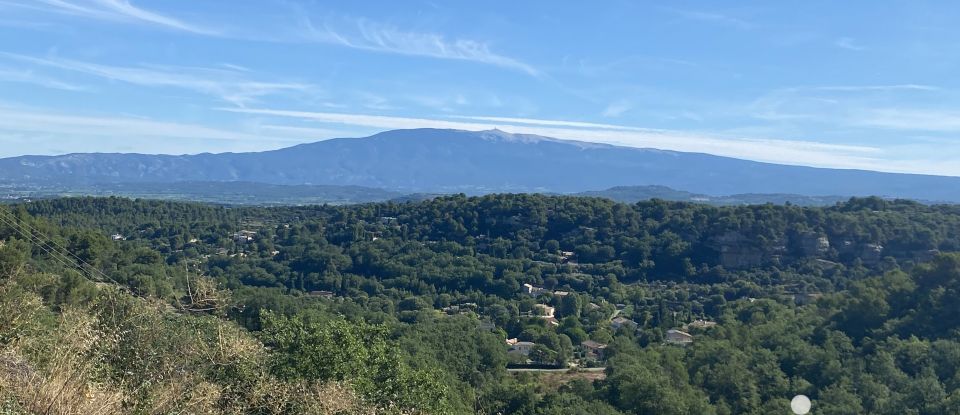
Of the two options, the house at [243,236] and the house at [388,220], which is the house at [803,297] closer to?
the house at [388,220]

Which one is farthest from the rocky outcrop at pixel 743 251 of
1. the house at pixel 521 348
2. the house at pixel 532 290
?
the house at pixel 521 348

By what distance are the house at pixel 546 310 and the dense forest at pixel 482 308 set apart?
0.12 m

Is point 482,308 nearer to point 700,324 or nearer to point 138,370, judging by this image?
point 700,324

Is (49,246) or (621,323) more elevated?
(49,246)

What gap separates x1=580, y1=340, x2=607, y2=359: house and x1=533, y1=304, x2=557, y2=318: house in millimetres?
4473

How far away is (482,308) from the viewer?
104 ft

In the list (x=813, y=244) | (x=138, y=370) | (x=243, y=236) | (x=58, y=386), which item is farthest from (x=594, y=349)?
(x=243, y=236)

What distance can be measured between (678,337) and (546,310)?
252 inches

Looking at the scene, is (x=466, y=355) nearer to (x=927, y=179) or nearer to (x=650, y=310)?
(x=650, y=310)

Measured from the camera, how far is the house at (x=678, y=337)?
2542 centimetres

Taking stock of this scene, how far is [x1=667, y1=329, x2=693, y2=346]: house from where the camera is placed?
1001 inches

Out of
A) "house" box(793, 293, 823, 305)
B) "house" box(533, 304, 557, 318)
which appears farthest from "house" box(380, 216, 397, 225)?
"house" box(793, 293, 823, 305)

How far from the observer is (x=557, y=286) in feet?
117

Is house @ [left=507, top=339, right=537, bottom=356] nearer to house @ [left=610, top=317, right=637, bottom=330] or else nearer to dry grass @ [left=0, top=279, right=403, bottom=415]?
house @ [left=610, top=317, right=637, bottom=330]
